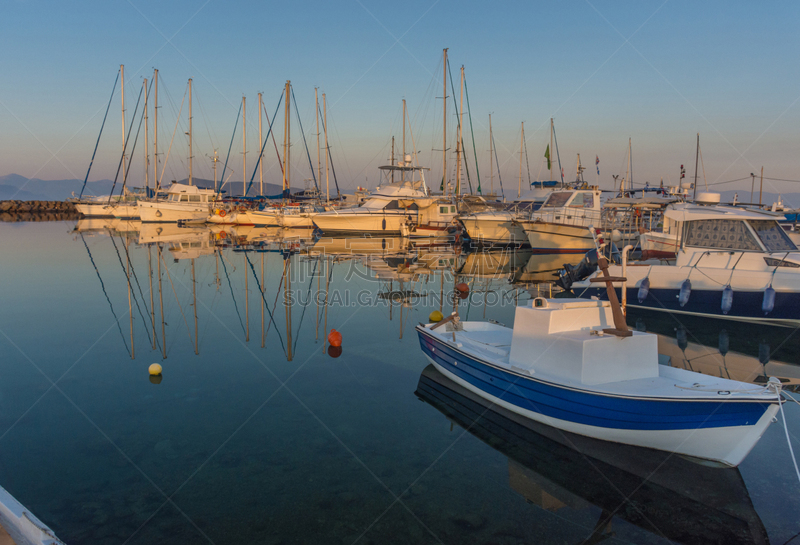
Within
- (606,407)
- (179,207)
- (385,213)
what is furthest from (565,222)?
(179,207)

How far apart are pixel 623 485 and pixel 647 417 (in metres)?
1.03

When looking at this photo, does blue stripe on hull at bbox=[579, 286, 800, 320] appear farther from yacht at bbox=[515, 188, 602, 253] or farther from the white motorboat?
the white motorboat

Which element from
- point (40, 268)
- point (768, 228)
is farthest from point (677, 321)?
point (40, 268)

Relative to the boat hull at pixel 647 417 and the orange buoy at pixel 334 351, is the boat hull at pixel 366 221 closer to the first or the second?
the orange buoy at pixel 334 351

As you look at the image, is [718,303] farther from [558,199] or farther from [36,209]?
[36,209]

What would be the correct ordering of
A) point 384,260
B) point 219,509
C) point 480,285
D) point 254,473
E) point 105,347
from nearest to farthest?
1. point 219,509
2. point 254,473
3. point 105,347
4. point 480,285
5. point 384,260

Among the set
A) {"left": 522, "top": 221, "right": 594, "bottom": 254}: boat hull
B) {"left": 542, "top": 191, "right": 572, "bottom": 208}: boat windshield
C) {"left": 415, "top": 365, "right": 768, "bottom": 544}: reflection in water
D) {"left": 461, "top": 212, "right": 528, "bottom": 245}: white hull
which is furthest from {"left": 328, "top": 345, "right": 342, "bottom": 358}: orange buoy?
{"left": 542, "top": 191, "right": 572, "bottom": 208}: boat windshield

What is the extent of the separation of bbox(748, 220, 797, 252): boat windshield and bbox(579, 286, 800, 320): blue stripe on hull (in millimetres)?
1816

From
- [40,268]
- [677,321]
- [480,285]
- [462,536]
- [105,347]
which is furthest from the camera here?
[40,268]

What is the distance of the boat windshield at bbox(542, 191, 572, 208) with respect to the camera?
3446 cm

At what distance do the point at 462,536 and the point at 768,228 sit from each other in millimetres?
16398

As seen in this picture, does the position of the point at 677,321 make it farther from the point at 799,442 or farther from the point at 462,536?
the point at 462,536

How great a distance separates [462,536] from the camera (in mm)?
5715

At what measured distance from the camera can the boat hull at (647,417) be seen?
680 centimetres
